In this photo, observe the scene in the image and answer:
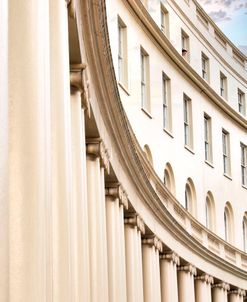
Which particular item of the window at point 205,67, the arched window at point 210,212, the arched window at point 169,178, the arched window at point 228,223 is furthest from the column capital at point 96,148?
the arched window at point 228,223

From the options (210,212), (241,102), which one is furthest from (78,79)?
(241,102)

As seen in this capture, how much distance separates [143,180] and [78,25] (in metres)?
16.2

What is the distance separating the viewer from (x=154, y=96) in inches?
2096

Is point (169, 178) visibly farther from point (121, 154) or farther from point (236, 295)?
point (121, 154)

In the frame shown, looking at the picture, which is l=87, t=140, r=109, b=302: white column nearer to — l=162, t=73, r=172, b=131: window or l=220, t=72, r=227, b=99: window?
l=162, t=73, r=172, b=131: window

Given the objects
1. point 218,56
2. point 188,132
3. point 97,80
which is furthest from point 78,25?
point 218,56

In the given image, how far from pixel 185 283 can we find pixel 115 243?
751 inches

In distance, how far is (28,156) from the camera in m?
15.1

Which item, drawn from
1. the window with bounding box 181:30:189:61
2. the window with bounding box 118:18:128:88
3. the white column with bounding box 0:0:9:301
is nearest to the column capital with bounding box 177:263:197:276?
the window with bounding box 118:18:128:88

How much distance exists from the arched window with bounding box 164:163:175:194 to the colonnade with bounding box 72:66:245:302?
12.3 feet

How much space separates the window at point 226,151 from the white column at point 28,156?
2011 inches

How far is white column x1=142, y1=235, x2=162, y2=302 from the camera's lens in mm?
45844

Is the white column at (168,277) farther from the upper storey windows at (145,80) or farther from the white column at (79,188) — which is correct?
the white column at (79,188)

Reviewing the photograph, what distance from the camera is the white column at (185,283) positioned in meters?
54.3
